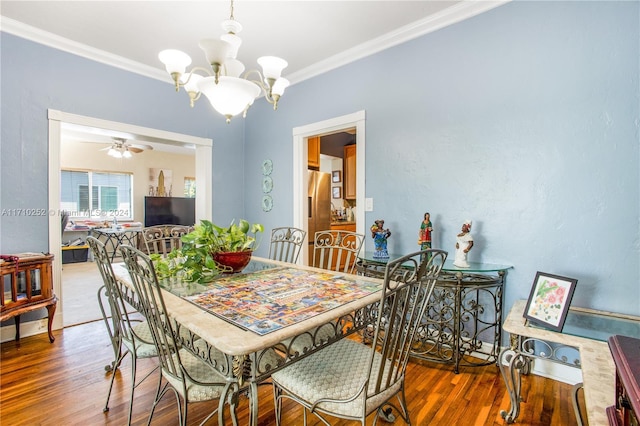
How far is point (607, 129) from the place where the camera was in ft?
6.23

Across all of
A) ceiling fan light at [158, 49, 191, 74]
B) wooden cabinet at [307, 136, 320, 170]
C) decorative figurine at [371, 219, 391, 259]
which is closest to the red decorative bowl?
ceiling fan light at [158, 49, 191, 74]

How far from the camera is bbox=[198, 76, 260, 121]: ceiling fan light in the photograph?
1687mm

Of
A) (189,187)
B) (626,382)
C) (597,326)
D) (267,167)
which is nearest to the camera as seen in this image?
(626,382)

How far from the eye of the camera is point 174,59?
1.66 m

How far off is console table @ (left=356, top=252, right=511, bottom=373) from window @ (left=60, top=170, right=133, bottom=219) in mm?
7285

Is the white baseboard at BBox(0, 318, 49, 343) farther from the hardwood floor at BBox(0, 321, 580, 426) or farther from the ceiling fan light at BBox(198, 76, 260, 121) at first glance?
the ceiling fan light at BBox(198, 76, 260, 121)

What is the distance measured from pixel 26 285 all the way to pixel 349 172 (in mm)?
4574

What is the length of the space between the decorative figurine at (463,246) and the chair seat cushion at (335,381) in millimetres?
1090

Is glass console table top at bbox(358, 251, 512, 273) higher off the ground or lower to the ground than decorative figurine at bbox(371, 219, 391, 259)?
lower

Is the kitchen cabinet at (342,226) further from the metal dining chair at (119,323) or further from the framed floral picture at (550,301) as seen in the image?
the metal dining chair at (119,323)

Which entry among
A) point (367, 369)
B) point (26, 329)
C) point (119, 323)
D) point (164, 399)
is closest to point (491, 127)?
point (367, 369)

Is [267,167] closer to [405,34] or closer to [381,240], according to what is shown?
[381,240]

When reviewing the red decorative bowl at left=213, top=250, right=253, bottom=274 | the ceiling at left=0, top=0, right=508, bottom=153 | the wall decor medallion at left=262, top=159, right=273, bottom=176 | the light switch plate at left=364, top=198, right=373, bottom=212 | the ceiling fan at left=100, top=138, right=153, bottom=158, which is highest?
the ceiling at left=0, top=0, right=508, bottom=153

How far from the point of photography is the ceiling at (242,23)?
7.81 feet
